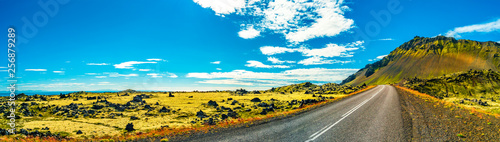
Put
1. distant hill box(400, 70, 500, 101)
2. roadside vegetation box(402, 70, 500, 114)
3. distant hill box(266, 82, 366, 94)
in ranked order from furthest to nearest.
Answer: distant hill box(400, 70, 500, 101) → roadside vegetation box(402, 70, 500, 114) → distant hill box(266, 82, 366, 94)

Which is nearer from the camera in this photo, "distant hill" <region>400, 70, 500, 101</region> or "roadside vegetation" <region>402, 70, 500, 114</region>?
"roadside vegetation" <region>402, 70, 500, 114</region>

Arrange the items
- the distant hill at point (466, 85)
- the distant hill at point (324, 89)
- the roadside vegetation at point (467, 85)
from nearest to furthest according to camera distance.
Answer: the distant hill at point (324, 89) < the roadside vegetation at point (467, 85) < the distant hill at point (466, 85)

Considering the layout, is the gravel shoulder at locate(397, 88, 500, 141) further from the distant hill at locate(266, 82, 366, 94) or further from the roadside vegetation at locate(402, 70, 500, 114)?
the roadside vegetation at locate(402, 70, 500, 114)

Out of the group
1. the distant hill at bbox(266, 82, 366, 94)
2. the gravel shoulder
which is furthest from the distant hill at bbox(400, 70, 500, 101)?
the gravel shoulder

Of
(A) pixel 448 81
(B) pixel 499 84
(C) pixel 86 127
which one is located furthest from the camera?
(A) pixel 448 81

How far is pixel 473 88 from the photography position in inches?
4798

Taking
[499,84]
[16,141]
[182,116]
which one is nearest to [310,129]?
[16,141]

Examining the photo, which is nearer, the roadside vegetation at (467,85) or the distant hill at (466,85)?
the roadside vegetation at (467,85)

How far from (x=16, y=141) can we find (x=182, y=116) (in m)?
21.5

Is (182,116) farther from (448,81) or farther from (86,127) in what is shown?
(448,81)

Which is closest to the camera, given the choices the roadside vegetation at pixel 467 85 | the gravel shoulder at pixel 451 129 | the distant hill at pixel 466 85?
the gravel shoulder at pixel 451 129

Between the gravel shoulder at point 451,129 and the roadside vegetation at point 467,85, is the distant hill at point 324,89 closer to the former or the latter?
the roadside vegetation at point 467,85

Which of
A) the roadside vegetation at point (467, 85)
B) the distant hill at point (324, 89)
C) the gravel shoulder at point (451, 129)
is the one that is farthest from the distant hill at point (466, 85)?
the gravel shoulder at point (451, 129)

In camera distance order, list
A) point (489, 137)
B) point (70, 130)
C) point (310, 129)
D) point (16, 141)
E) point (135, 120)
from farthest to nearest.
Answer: point (135, 120)
point (70, 130)
point (310, 129)
point (16, 141)
point (489, 137)
